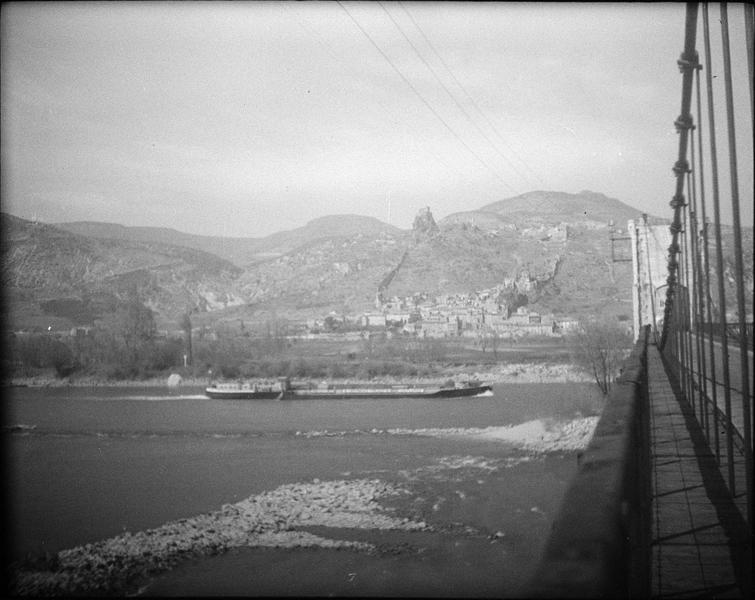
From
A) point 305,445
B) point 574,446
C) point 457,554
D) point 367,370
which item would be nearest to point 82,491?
point 305,445

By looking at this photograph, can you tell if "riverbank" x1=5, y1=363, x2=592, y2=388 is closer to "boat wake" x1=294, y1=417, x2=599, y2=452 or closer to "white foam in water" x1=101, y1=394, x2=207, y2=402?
"white foam in water" x1=101, y1=394, x2=207, y2=402

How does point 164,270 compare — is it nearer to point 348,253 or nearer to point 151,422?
point 348,253

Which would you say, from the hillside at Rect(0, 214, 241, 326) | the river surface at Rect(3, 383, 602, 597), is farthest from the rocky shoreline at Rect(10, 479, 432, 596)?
the hillside at Rect(0, 214, 241, 326)

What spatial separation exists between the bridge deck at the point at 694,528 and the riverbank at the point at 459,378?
28870mm

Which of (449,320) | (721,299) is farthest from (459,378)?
(721,299)

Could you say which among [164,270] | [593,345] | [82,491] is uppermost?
[164,270]

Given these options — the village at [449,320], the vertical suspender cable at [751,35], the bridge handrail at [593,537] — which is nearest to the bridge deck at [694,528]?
the bridge handrail at [593,537]

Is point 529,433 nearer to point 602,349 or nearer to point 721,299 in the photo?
point 602,349

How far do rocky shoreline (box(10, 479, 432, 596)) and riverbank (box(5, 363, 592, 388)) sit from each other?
19955mm

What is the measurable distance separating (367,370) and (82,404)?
565 inches

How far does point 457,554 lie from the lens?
400 inches

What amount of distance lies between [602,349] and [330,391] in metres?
12.5

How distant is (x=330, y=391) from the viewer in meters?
32.9

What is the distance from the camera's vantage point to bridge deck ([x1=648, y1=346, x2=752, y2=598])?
1.22 m
